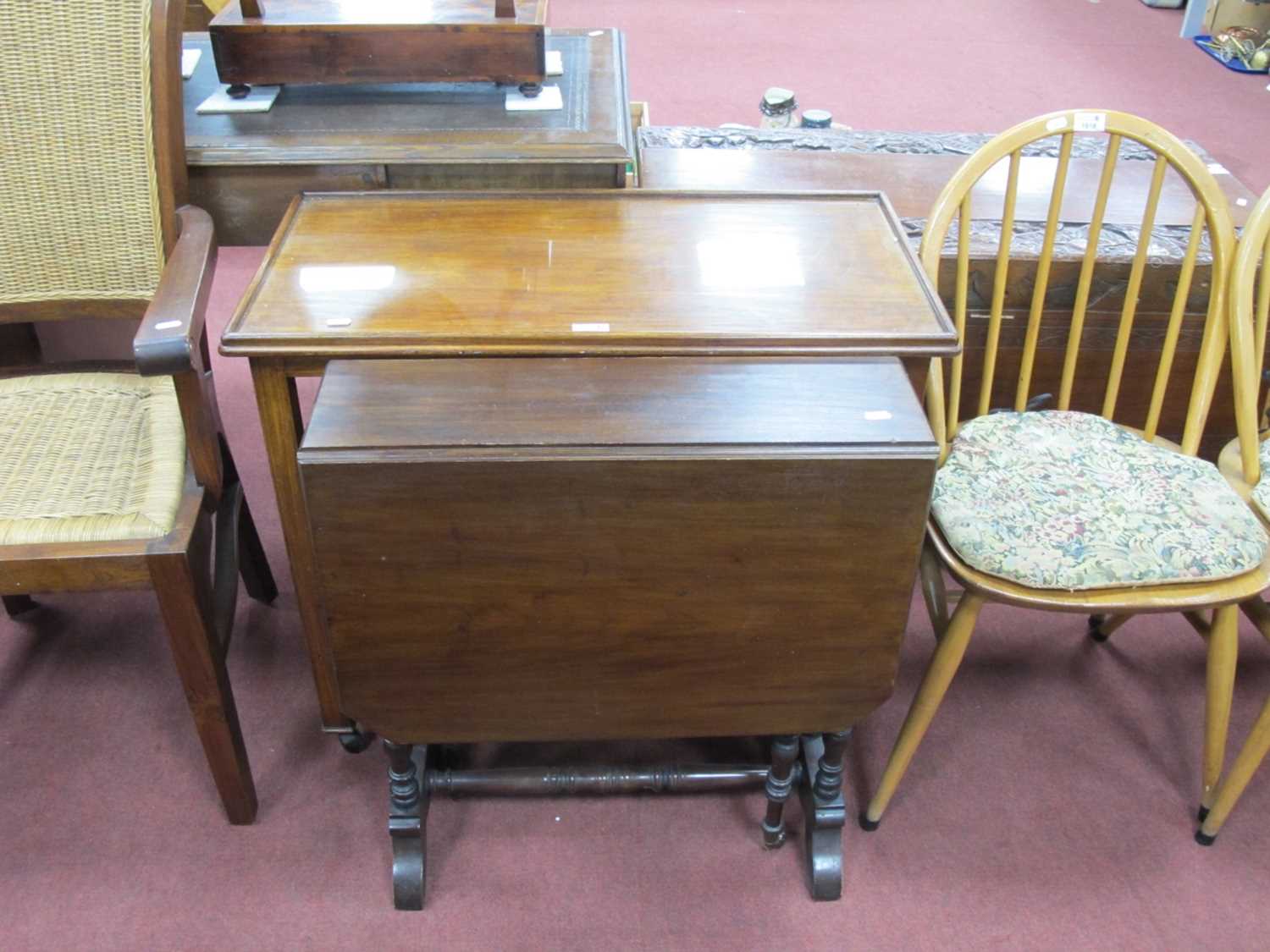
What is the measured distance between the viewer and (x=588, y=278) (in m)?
1.26

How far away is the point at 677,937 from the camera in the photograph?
1.37 meters

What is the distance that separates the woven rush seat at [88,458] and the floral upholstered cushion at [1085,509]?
96 centimetres

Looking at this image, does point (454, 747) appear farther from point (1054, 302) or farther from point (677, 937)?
point (1054, 302)

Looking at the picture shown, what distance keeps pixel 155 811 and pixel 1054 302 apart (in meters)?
1.60

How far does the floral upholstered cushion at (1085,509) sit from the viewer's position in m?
1.24

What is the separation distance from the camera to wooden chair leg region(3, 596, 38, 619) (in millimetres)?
1781

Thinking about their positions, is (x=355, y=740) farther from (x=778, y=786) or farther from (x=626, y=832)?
(x=778, y=786)

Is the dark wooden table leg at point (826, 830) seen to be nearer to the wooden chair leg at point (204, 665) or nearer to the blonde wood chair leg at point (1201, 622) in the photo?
the blonde wood chair leg at point (1201, 622)

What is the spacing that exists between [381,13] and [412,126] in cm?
19

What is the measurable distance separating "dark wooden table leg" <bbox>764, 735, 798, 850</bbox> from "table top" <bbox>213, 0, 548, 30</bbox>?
1074 millimetres

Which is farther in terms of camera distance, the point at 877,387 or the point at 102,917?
the point at 102,917

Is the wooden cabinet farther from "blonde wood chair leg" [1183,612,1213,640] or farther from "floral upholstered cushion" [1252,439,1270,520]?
"blonde wood chair leg" [1183,612,1213,640]

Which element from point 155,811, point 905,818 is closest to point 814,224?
point 905,818

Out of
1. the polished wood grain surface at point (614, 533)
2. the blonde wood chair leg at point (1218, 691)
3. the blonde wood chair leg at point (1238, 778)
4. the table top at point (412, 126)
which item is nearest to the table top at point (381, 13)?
the table top at point (412, 126)
